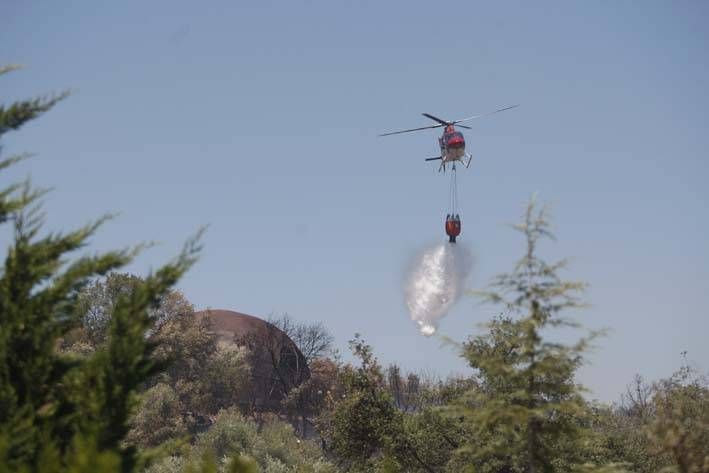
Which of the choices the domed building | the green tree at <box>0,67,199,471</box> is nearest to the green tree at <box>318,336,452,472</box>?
the green tree at <box>0,67,199,471</box>

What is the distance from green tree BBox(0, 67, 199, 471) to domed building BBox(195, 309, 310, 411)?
74894 millimetres

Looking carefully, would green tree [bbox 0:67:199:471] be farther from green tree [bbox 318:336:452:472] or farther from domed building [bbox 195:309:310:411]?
domed building [bbox 195:309:310:411]

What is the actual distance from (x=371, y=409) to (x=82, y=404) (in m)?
22.5

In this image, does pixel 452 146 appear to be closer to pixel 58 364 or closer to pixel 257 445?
pixel 257 445

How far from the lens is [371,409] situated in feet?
109

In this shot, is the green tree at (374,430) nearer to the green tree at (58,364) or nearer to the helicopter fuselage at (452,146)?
the helicopter fuselage at (452,146)

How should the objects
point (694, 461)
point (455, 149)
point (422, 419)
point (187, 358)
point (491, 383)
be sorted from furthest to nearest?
1. point (187, 358)
2. point (455, 149)
3. point (422, 419)
4. point (491, 383)
5. point (694, 461)

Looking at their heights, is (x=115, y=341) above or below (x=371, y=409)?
below

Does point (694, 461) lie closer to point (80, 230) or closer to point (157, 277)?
point (157, 277)

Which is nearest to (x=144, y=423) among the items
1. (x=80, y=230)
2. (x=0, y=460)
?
(x=80, y=230)

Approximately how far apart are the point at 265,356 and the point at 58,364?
8141 cm

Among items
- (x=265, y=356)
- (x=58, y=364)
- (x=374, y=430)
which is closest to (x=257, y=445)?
(x=374, y=430)

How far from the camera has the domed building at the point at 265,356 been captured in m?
89.8

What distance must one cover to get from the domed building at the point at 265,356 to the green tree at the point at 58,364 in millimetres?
74894
